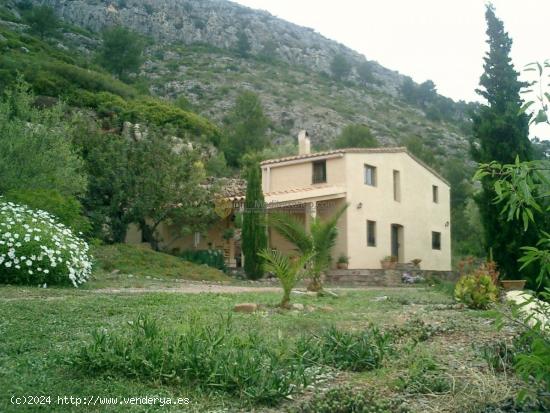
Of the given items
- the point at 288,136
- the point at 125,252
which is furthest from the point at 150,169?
the point at 288,136

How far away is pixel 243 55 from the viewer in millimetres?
76812

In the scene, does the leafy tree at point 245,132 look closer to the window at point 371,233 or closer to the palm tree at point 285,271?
the window at point 371,233

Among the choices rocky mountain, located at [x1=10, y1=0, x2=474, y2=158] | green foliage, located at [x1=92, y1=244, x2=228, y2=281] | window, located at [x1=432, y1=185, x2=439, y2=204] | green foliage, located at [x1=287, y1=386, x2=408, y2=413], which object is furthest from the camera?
rocky mountain, located at [x1=10, y1=0, x2=474, y2=158]

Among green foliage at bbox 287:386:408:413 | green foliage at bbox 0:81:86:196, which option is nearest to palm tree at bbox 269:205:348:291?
green foliage at bbox 0:81:86:196

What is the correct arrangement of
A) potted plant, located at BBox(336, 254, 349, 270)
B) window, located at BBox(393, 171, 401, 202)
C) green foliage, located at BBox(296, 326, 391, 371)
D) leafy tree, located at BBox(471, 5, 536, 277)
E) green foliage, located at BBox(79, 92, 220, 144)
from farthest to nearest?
1. green foliage, located at BBox(79, 92, 220, 144)
2. window, located at BBox(393, 171, 401, 202)
3. potted plant, located at BBox(336, 254, 349, 270)
4. leafy tree, located at BBox(471, 5, 536, 277)
5. green foliage, located at BBox(296, 326, 391, 371)

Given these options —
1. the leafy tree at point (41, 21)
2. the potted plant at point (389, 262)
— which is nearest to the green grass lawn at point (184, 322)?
the potted plant at point (389, 262)

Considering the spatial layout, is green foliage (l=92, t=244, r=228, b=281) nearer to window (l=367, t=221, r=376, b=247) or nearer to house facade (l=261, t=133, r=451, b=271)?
house facade (l=261, t=133, r=451, b=271)


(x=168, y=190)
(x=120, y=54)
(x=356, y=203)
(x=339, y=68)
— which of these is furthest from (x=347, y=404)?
(x=339, y=68)

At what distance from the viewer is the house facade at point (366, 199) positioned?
24.6 meters

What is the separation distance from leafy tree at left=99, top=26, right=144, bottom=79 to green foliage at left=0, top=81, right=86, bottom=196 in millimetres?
35717

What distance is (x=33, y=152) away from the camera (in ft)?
54.2

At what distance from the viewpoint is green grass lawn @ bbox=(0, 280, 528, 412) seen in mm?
4797

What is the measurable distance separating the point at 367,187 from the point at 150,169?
899 centimetres

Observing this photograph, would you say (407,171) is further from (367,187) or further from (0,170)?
(0,170)
